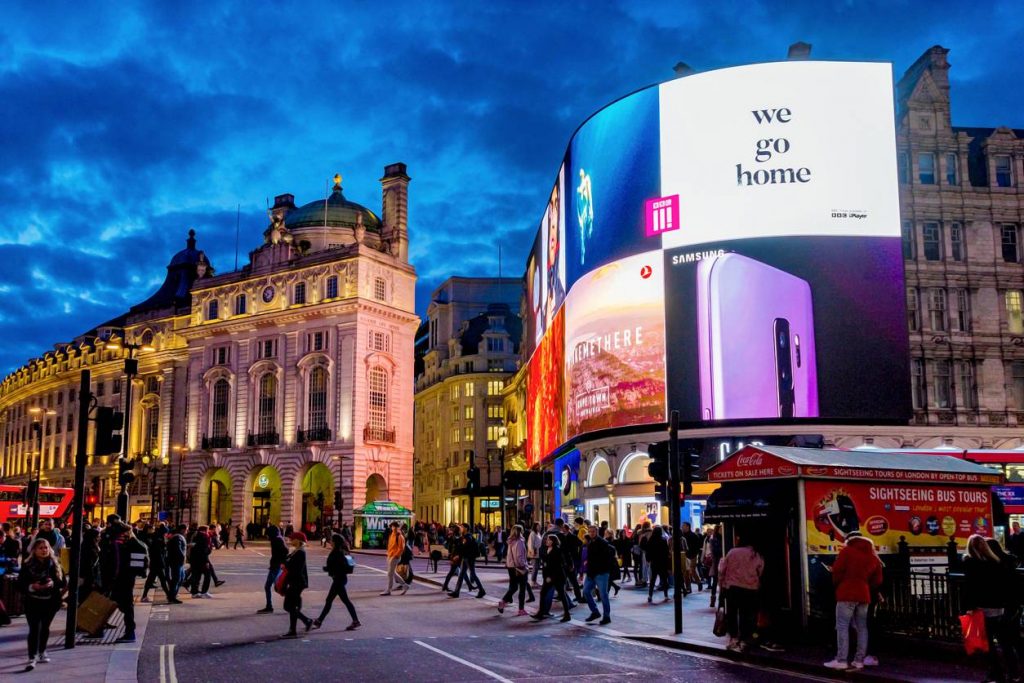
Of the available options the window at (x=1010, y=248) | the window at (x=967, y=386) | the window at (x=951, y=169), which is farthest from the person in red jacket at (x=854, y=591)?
the window at (x=1010, y=248)

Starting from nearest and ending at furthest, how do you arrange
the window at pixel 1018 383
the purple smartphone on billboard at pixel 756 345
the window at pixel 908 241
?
1. the purple smartphone on billboard at pixel 756 345
2. the window at pixel 1018 383
3. the window at pixel 908 241

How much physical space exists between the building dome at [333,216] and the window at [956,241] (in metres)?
52.0

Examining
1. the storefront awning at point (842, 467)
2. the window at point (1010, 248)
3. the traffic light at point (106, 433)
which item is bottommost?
the storefront awning at point (842, 467)

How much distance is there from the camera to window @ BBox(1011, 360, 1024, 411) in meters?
43.1

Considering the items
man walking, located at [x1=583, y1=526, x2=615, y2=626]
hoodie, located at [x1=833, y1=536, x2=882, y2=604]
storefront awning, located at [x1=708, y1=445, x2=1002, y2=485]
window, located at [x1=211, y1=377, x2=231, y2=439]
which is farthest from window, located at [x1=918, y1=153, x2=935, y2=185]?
window, located at [x1=211, y1=377, x2=231, y2=439]

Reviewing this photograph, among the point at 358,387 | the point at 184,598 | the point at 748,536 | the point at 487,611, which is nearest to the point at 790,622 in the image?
the point at 748,536

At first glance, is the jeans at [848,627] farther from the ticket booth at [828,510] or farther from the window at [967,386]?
the window at [967,386]

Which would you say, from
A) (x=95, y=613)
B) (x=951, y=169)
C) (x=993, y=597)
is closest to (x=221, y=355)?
(x=951, y=169)

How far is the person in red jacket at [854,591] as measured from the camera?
1348 cm

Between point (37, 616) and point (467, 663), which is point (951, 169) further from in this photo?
point (37, 616)

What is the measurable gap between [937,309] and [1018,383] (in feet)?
15.2

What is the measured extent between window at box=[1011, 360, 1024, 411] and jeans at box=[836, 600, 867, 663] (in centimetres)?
3373

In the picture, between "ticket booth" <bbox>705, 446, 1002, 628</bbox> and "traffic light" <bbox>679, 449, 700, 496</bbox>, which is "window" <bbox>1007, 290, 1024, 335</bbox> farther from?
"traffic light" <bbox>679, 449, 700, 496</bbox>

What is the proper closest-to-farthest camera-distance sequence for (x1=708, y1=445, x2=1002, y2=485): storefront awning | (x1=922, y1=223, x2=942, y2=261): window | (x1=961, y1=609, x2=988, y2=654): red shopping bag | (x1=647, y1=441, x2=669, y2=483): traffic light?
(x1=961, y1=609, x2=988, y2=654): red shopping bag < (x1=708, y1=445, x2=1002, y2=485): storefront awning < (x1=647, y1=441, x2=669, y2=483): traffic light < (x1=922, y1=223, x2=942, y2=261): window
